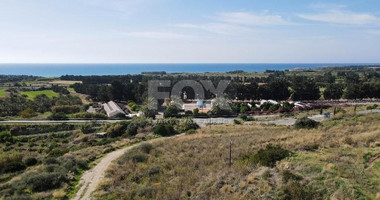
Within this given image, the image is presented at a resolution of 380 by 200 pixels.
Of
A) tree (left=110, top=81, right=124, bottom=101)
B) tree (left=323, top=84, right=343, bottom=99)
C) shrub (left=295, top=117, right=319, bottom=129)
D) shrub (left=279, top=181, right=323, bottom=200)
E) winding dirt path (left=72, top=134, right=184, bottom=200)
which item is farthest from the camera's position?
tree (left=110, top=81, right=124, bottom=101)

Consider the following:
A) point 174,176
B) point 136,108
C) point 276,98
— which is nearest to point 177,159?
point 174,176

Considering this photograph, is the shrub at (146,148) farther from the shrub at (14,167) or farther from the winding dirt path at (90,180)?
the shrub at (14,167)

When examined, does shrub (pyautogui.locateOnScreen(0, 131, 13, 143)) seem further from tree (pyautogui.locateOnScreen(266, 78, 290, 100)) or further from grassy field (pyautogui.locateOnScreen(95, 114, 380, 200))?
tree (pyautogui.locateOnScreen(266, 78, 290, 100))

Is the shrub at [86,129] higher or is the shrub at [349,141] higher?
the shrub at [349,141]

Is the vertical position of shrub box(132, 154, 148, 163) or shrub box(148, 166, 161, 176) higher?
shrub box(148, 166, 161, 176)

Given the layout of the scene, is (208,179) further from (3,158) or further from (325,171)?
(3,158)

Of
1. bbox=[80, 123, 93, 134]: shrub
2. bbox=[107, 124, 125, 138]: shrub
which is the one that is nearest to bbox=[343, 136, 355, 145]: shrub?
bbox=[107, 124, 125, 138]: shrub

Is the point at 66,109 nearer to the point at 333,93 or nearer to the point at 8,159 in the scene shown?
the point at 8,159

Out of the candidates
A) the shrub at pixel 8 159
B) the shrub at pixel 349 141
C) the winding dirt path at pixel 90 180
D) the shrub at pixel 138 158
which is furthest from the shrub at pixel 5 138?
the shrub at pixel 349 141

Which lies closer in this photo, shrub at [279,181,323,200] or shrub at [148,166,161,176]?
shrub at [279,181,323,200]
